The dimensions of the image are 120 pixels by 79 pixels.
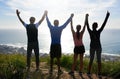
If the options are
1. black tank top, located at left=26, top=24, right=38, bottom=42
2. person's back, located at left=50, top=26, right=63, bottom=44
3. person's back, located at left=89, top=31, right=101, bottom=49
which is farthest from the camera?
black tank top, located at left=26, top=24, right=38, bottom=42

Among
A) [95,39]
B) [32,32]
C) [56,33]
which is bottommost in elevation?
[95,39]

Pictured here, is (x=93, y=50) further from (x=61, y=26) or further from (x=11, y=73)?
(x=11, y=73)

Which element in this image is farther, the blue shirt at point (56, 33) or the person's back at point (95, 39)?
the person's back at point (95, 39)

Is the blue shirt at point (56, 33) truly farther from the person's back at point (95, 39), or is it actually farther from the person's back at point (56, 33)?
the person's back at point (95, 39)

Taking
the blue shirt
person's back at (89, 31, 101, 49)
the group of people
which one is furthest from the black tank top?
person's back at (89, 31, 101, 49)

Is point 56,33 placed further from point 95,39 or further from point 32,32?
point 95,39

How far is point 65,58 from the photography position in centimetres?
1409

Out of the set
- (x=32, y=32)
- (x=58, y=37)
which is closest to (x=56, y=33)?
(x=58, y=37)

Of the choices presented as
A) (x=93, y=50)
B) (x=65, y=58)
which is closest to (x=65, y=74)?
(x=93, y=50)

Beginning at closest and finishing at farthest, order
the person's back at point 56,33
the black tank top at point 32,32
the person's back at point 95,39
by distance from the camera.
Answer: the person's back at point 56,33
the person's back at point 95,39
the black tank top at point 32,32

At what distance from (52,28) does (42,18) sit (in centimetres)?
71

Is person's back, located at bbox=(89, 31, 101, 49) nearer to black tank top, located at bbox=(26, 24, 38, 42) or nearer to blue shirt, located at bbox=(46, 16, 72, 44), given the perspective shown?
blue shirt, located at bbox=(46, 16, 72, 44)

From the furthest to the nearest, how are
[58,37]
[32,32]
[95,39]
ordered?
[32,32], [95,39], [58,37]

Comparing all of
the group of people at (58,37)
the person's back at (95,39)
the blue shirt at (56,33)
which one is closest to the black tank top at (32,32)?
the group of people at (58,37)
